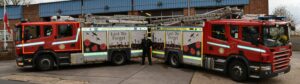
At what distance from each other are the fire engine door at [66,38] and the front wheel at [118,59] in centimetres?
205

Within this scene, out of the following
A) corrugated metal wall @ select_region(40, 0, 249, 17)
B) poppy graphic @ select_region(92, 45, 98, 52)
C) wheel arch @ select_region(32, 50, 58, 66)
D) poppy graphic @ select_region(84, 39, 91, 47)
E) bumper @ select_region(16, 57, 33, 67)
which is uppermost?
corrugated metal wall @ select_region(40, 0, 249, 17)

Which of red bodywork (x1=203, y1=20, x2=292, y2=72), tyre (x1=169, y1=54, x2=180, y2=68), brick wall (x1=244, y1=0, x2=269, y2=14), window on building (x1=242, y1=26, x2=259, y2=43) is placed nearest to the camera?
red bodywork (x1=203, y1=20, x2=292, y2=72)

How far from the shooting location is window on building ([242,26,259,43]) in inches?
490

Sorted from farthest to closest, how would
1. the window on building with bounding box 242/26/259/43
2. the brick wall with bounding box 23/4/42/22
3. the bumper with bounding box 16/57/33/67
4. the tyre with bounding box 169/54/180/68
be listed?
the brick wall with bounding box 23/4/42/22, the tyre with bounding box 169/54/180/68, the bumper with bounding box 16/57/33/67, the window on building with bounding box 242/26/259/43

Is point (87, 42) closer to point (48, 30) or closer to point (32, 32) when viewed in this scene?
point (48, 30)

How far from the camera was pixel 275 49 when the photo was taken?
1220 centimetres

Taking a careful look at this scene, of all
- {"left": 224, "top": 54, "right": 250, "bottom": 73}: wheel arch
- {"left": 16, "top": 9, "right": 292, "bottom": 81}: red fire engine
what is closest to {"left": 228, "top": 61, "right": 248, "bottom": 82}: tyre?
{"left": 16, "top": 9, "right": 292, "bottom": 81}: red fire engine

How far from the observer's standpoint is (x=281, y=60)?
498 inches

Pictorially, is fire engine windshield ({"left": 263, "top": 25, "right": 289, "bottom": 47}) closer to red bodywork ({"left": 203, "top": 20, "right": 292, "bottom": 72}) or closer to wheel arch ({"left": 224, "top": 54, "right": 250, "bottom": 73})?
red bodywork ({"left": 203, "top": 20, "right": 292, "bottom": 72})

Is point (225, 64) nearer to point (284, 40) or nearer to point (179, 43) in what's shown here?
point (284, 40)

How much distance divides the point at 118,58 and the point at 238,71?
714 centimetres

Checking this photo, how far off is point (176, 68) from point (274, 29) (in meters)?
5.66

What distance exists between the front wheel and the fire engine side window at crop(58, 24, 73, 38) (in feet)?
8.75

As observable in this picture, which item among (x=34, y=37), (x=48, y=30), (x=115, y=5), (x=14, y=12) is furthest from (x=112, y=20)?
(x=14, y=12)
